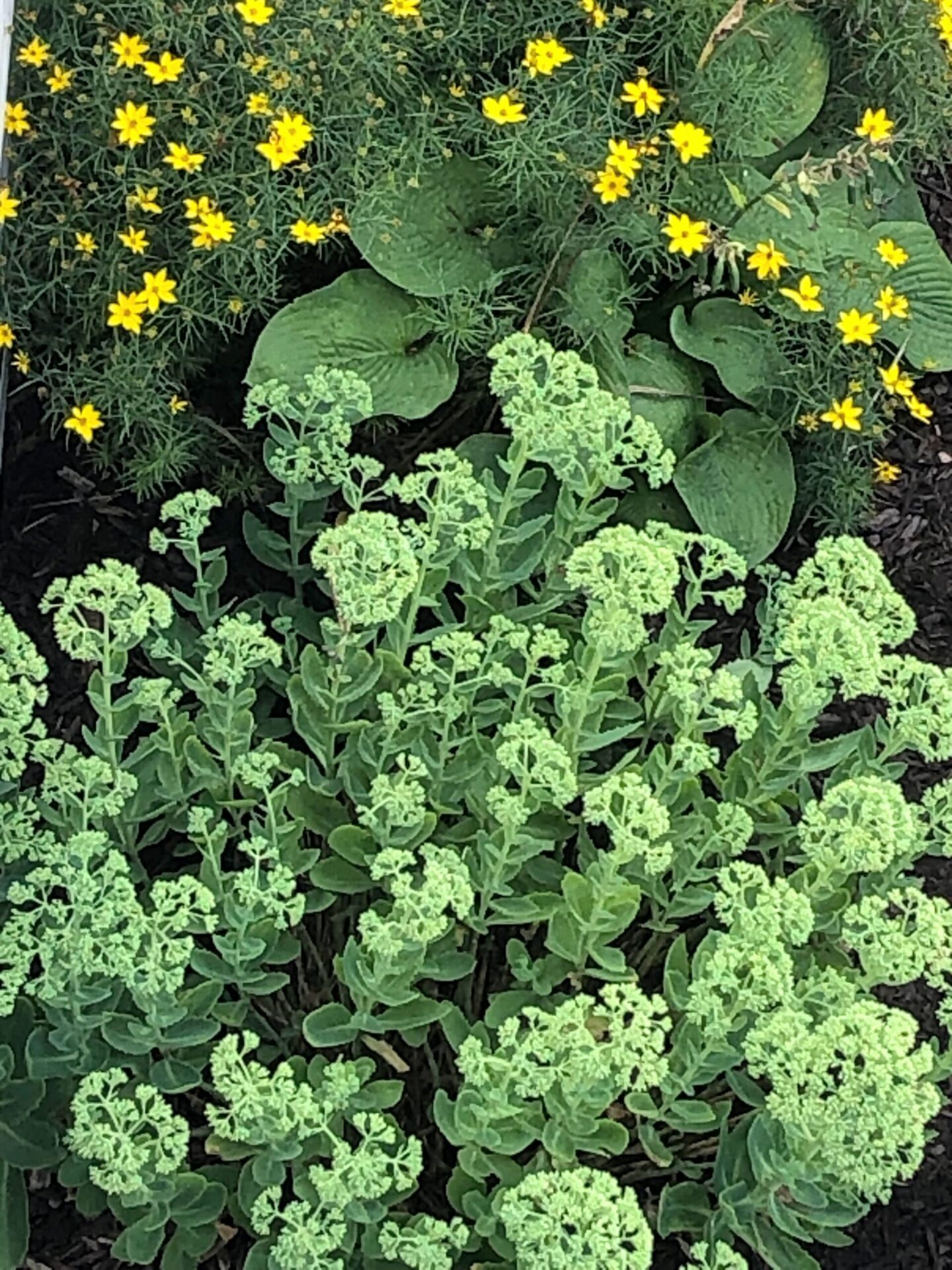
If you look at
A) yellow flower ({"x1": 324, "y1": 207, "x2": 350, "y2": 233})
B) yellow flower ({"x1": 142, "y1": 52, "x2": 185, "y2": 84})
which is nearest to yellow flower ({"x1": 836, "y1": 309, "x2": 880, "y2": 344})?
yellow flower ({"x1": 324, "y1": 207, "x2": 350, "y2": 233})

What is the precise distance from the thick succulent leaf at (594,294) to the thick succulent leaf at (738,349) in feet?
0.36

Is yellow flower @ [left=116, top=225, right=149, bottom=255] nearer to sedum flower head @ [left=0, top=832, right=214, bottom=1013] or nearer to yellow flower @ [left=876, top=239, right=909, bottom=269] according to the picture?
sedum flower head @ [left=0, top=832, right=214, bottom=1013]

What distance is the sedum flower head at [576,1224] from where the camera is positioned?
1.30 metres

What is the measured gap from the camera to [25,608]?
227 centimetres

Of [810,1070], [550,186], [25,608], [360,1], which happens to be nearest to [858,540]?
[810,1070]

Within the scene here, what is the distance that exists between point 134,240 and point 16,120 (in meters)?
0.22

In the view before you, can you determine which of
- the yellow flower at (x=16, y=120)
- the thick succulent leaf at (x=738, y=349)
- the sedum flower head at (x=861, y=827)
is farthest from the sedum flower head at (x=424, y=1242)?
the yellow flower at (x=16, y=120)

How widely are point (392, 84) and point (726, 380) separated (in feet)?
2.13

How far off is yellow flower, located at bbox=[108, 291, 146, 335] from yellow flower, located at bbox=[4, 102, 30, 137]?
→ 0.80 feet

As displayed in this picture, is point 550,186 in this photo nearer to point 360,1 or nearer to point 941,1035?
point 360,1

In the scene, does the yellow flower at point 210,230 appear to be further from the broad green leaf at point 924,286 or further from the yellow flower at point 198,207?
the broad green leaf at point 924,286

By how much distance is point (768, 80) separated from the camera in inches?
89.7

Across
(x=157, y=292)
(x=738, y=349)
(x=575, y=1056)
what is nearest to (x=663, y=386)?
(x=738, y=349)

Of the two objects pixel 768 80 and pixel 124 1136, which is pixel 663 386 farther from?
pixel 124 1136
